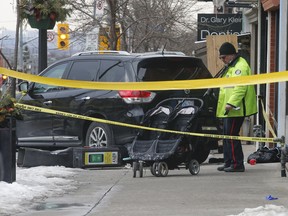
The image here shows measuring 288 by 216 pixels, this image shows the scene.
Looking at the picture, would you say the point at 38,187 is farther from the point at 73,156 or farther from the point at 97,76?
the point at 97,76

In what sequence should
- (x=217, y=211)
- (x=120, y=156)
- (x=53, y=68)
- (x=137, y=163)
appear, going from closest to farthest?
(x=217, y=211) → (x=137, y=163) → (x=120, y=156) → (x=53, y=68)

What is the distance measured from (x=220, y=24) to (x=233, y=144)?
40.4 ft

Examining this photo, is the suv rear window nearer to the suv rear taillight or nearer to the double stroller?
the suv rear taillight

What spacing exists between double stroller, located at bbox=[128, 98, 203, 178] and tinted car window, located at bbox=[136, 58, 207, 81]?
1181 millimetres

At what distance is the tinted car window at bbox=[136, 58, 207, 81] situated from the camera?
12.8 metres

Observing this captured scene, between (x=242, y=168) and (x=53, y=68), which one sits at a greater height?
(x=53, y=68)

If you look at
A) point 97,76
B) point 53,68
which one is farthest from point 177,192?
point 53,68

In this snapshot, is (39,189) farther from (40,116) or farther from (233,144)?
(40,116)

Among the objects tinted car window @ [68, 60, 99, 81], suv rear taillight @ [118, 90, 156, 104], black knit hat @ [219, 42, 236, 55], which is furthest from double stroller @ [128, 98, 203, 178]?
tinted car window @ [68, 60, 99, 81]

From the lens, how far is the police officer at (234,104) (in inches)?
440

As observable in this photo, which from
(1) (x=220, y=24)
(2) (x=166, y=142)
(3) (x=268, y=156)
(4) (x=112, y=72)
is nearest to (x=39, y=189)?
(2) (x=166, y=142)

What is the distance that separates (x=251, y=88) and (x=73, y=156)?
9.87 ft

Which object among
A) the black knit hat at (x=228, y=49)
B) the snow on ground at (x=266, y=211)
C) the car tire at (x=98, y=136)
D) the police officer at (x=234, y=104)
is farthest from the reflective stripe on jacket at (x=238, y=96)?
the snow on ground at (x=266, y=211)

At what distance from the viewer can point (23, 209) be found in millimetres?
8141
